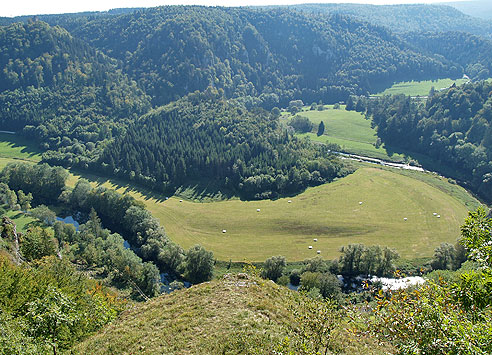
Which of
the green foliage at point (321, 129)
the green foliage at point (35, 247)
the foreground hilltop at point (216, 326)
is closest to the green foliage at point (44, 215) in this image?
the green foliage at point (35, 247)

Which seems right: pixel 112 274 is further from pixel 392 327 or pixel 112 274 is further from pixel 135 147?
pixel 135 147

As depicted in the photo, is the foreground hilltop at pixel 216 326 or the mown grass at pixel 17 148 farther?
the mown grass at pixel 17 148

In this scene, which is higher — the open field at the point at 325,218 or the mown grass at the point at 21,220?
the open field at the point at 325,218

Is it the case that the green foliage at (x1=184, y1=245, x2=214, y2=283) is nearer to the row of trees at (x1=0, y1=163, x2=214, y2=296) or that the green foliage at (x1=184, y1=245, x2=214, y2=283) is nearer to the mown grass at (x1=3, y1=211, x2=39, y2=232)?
the row of trees at (x1=0, y1=163, x2=214, y2=296)

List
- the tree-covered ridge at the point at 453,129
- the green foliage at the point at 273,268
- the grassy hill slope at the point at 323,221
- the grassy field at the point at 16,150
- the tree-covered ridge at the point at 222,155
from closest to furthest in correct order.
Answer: the green foliage at the point at 273,268, the grassy hill slope at the point at 323,221, the tree-covered ridge at the point at 222,155, the tree-covered ridge at the point at 453,129, the grassy field at the point at 16,150

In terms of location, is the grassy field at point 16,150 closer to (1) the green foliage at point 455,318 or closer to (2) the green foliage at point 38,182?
(2) the green foliage at point 38,182

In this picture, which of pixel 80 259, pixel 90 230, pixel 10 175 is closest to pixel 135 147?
pixel 10 175

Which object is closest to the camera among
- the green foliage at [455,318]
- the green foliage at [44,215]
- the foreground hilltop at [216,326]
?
the green foliage at [455,318]
